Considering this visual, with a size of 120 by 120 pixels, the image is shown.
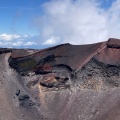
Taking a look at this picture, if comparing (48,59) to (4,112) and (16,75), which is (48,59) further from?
(4,112)

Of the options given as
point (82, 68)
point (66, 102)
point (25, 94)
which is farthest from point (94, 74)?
point (25, 94)

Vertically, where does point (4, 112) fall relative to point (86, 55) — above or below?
below

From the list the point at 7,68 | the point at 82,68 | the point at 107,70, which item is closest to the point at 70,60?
the point at 82,68

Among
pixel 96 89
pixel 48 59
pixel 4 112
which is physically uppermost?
pixel 48 59

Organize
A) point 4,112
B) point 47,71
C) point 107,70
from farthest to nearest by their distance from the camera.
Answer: point 47,71 < point 107,70 < point 4,112

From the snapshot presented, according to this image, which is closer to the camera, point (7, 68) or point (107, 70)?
point (107, 70)

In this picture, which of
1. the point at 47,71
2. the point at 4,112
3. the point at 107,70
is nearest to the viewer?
the point at 4,112

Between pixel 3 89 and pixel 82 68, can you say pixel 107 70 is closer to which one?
pixel 82 68
